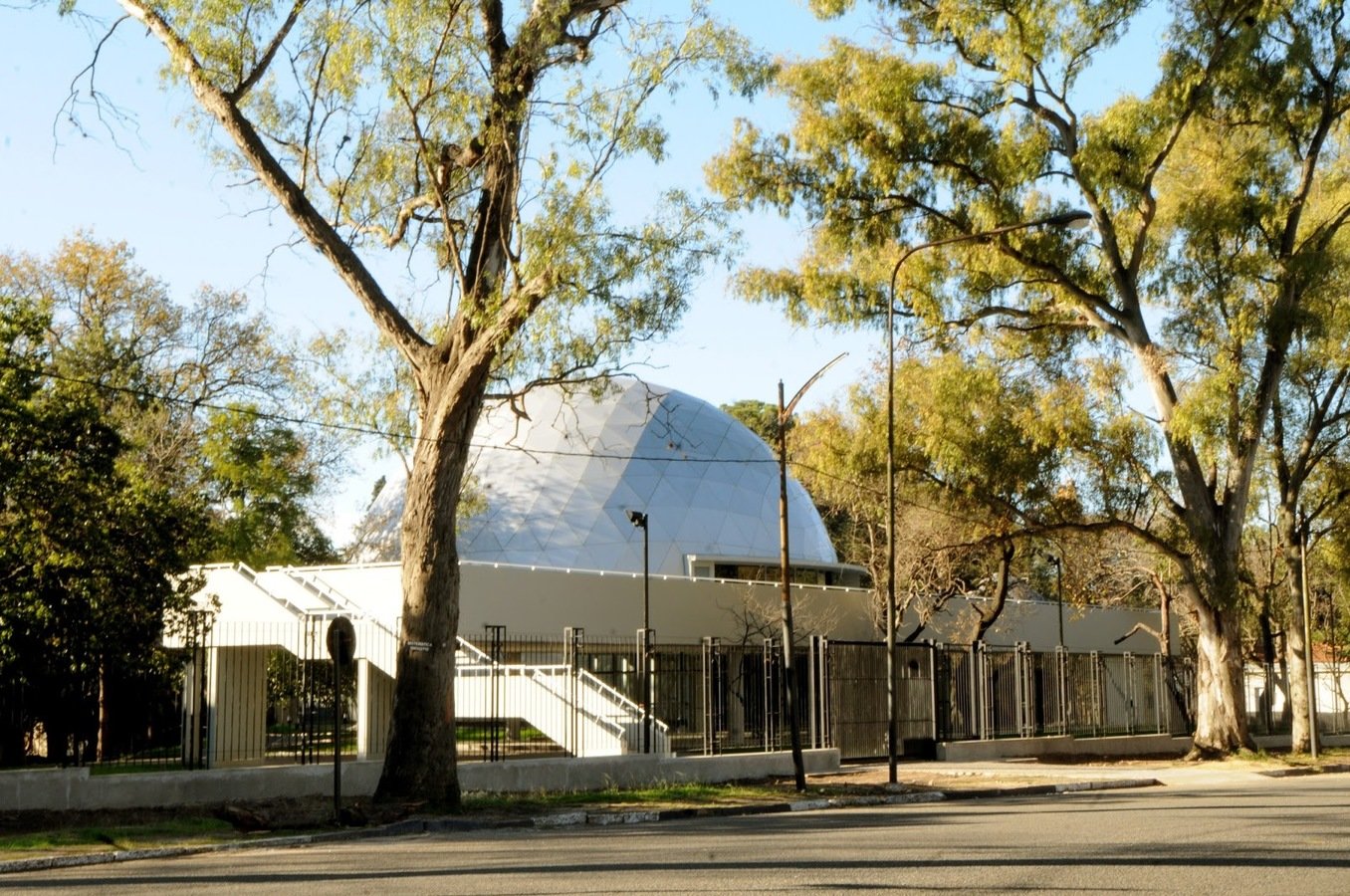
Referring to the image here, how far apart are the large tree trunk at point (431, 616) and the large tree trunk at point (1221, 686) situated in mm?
18587

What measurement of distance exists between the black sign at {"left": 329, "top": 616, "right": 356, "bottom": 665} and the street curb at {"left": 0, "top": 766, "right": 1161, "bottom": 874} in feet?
6.19

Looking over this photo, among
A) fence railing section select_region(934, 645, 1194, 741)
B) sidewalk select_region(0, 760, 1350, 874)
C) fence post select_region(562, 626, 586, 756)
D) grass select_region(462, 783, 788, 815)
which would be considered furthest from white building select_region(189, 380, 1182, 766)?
fence railing section select_region(934, 645, 1194, 741)

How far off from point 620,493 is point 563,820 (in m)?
32.3

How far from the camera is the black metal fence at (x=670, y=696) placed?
25172 mm

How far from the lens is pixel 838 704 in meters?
29.3

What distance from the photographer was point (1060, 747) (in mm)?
34406

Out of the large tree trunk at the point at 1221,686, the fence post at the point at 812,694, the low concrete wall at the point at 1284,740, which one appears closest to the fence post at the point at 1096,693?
the large tree trunk at the point at 1221,686

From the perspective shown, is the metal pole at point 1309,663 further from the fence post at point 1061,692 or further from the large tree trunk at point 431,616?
the large tree trunk at point 431,616

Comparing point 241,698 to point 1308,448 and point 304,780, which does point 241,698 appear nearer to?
point 304,780

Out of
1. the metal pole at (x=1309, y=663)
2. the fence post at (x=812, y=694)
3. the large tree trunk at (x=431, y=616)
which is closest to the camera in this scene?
the large tree trunk at (x=431, y=616)

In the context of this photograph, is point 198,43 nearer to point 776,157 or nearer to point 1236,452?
point 776,157

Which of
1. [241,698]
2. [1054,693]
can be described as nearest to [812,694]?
[1054,693]

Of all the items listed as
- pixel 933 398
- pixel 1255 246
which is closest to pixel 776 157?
pixel 933 398

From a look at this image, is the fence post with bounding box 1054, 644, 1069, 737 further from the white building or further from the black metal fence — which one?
the white building
